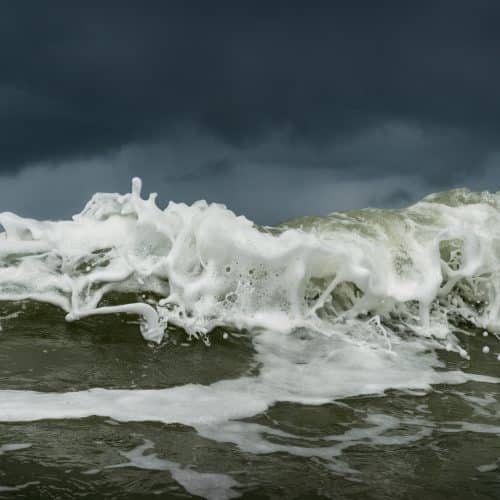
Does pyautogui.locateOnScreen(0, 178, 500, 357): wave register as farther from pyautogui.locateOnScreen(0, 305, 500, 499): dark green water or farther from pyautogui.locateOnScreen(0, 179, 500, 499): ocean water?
pyautogui.locateOnScreen(0, 305, 500, 499): dark green water

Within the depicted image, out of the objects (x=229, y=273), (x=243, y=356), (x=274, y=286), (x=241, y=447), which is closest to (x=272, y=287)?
(x=274, y=286)

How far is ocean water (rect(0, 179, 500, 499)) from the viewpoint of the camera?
3.11 m

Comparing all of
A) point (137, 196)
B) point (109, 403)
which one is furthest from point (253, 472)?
point (137, 196)

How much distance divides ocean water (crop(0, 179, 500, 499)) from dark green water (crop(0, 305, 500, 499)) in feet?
0.05

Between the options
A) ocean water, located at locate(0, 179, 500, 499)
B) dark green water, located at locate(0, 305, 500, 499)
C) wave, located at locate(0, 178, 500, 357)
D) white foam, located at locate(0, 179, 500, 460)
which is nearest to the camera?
dark green water, located at locate(0, 305, 500, 499)

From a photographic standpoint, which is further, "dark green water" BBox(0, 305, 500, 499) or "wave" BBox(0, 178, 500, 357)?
"wave" BBox(0, 178, 500, 357)

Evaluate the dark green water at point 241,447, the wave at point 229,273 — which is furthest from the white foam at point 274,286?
the dark green water at point 241,447

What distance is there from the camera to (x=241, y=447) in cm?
346

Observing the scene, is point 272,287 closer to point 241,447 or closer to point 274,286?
point 274,286

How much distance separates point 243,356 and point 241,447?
2235 millimetres

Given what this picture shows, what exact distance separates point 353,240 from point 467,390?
2.74m

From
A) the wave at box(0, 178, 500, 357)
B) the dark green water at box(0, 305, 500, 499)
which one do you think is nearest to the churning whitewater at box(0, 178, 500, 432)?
the wave at box(0, 178, 500, 357)

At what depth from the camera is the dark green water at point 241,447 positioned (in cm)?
289

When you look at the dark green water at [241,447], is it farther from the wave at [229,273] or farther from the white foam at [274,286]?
the wave at [229,273]
